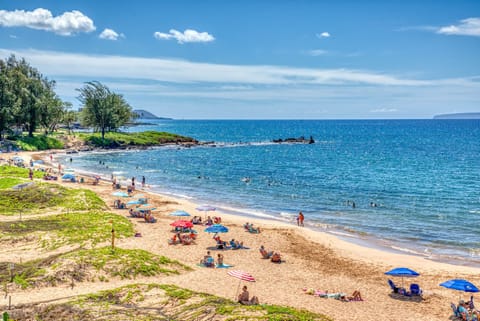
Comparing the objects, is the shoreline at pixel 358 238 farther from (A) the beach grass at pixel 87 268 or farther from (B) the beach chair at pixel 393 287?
(A) the beach grass at pixel 87 268

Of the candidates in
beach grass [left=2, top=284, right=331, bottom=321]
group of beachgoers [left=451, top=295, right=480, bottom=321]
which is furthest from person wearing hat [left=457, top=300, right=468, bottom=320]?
beach grass [left=2, top=284, right=331, bottom=321]

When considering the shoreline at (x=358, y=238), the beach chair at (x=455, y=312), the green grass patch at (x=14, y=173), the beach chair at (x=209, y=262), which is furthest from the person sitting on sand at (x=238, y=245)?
the green grass patch at (x=14, y=173)

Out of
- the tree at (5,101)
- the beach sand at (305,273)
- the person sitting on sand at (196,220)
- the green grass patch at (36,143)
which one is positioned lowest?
the beach sand at (305,273)

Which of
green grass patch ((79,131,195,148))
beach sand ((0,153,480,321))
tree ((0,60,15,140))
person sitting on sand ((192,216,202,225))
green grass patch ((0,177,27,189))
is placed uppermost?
tree ((0,60,15,140))

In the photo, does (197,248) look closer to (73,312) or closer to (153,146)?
(73,312)

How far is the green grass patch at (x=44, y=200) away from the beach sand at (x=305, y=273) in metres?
5.55

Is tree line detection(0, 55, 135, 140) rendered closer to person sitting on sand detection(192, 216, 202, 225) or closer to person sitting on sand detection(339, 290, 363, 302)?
person sitting on sand detection(192, 216, 202, 225)

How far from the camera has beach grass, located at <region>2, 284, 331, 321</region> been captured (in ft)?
52.1

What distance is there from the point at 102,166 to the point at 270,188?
32854mm

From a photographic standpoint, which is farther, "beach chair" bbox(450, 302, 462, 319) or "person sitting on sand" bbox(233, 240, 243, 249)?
"person sitting on sand" bbox(233, 240, 243, 249)

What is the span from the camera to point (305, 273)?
24984 millimetres

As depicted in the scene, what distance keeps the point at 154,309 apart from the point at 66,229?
1399cm

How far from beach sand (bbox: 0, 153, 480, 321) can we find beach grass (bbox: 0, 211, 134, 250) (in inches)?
51.3

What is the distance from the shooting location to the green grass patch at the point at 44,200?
3444 cm
